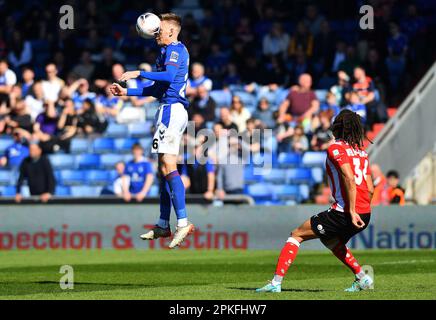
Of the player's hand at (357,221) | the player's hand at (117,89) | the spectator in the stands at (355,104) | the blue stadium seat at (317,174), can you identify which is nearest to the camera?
the player's hand at (357,221)

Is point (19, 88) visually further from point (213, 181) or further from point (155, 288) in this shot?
point (155, 288)

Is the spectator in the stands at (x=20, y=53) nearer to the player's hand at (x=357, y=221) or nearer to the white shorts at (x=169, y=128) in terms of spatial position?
the white shorts at (x=169, y=128)

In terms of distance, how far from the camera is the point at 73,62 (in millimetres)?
27812

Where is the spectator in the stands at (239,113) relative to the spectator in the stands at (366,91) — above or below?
below

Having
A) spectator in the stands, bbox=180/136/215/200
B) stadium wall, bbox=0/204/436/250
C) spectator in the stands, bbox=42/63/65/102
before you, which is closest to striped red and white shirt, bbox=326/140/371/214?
stadium wall, bbox=0/204/436/250

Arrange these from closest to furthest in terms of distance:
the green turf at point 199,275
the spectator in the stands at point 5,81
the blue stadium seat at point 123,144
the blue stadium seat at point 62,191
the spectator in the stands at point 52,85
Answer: the green turf at point 199,275
the blue stadium seat at point 62,191
the blue stadium seat at point 123,144
the spectator in the stands at point 52,85
the spectator in the stands at point 5,81

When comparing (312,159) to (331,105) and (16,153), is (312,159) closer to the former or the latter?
(331,105)

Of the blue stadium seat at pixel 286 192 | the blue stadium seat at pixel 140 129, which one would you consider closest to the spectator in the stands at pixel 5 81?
the blue stadium seat at pixel 140 129

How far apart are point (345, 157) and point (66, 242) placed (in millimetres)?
11400

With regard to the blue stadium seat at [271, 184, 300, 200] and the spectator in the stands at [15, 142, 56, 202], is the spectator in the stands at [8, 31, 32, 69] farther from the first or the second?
the blue stadium seat at [271, 184, 300, 200]

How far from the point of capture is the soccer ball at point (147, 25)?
42.4 feet

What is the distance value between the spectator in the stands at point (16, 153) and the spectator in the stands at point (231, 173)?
468 cm

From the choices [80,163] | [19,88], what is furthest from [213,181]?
[19,88]

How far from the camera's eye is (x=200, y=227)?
21.8 meters
